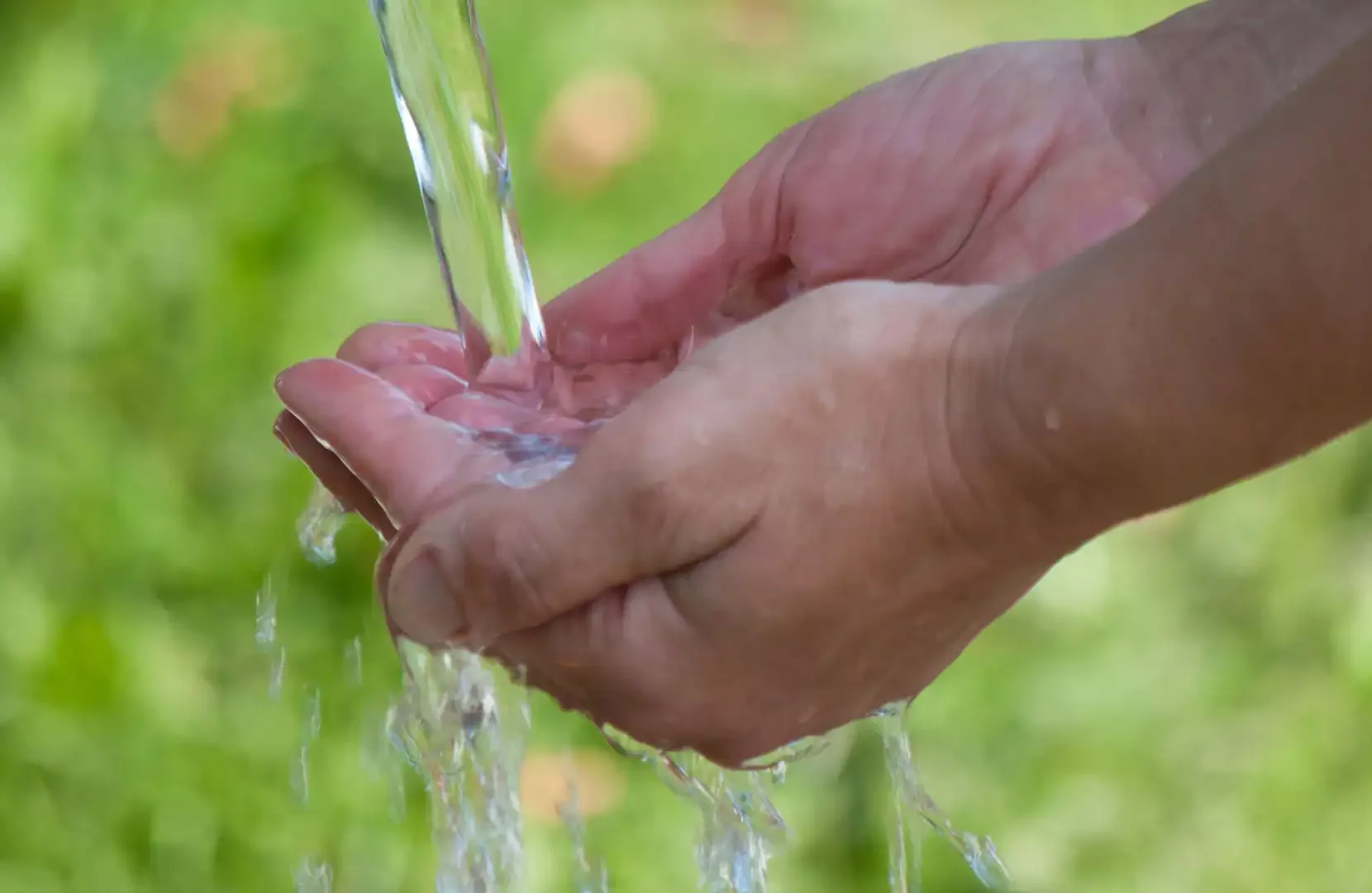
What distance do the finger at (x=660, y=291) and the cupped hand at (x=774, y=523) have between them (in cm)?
22

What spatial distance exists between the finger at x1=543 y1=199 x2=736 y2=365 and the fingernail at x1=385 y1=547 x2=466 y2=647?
250mm

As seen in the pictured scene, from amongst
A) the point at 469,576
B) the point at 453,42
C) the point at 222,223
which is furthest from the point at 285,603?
the point at 469,576

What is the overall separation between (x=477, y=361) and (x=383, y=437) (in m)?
0.15

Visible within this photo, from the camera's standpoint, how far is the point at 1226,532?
1.10 meters

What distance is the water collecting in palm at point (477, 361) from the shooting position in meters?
0.70

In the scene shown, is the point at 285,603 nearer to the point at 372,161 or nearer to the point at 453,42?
the point at 372,161

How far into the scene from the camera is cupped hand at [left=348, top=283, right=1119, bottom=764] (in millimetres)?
483

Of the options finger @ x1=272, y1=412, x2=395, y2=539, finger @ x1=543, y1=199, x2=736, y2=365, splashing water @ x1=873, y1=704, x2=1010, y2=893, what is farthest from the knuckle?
splashing water @ x1=873, y1=704, x2=1010, y2=893

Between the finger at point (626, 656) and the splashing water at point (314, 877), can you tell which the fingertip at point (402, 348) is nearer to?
the finger at point (626, 656)

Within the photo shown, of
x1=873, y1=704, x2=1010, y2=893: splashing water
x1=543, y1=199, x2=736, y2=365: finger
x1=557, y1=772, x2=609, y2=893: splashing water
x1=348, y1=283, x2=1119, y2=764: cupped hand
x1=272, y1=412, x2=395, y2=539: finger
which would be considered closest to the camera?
x1=348, y1=283, x2=1119, y2=764: cupped hand

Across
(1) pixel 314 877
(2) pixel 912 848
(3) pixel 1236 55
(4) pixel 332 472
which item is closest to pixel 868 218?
(3) pixel 1236 55

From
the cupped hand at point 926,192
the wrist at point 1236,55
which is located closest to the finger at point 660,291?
the cupped hand at point 926,192

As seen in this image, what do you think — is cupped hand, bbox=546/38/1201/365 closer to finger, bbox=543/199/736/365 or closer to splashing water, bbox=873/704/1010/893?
finger, bbox=543/199/736/365

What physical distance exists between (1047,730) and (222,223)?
77 cm
